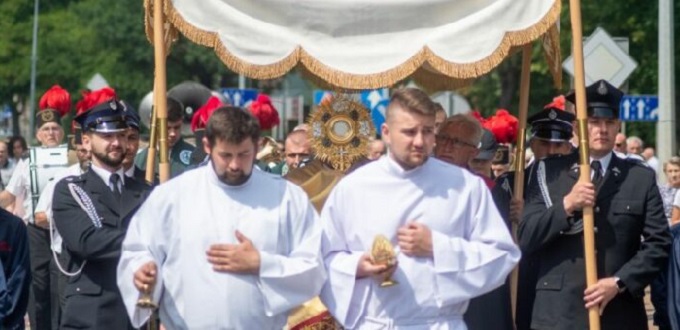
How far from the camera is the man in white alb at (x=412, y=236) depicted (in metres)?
7.49

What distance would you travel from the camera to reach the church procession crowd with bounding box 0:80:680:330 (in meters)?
7.33

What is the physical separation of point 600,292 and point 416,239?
1574 mm

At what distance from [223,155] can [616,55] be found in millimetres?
10123

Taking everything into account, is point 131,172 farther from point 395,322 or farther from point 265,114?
point 265,114

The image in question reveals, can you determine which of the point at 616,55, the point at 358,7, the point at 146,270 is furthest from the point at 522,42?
the point at 616,55

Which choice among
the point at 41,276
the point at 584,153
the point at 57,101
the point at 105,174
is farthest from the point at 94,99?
the point at 584,153

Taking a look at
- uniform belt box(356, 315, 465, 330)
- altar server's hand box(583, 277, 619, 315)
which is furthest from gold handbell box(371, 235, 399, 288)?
altar server's hand box(583, 277, 619, 315)

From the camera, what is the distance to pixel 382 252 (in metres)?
7.33

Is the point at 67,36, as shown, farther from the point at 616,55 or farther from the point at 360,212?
the point at 360,212

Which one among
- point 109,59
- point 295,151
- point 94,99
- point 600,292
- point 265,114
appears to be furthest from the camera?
point 109,59

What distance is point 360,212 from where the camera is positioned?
7.61 m

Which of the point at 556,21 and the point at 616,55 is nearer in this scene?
the point at 556,21

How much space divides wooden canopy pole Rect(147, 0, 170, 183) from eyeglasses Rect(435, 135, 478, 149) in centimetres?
164

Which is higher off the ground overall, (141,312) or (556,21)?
(556,21)
